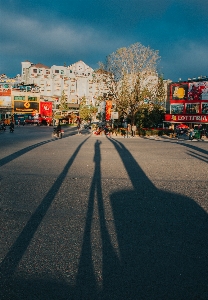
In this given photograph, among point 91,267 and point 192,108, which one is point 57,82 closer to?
point 192,108

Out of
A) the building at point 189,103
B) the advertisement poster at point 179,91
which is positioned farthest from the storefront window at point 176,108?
the advertisement poster at point 179,91

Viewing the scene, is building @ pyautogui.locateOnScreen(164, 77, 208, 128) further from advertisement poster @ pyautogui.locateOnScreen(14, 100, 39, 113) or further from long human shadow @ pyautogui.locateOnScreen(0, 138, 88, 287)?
advertisement poster @ pyautogui.locateOnScreen(14, 100, 39, 113)

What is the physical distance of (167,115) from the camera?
46906 millimetres

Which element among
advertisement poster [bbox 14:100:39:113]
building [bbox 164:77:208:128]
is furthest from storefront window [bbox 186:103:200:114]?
advertisement poster [bbox 14:100:39:113]

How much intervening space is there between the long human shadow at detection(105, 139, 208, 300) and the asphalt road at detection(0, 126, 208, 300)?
0.01 meters

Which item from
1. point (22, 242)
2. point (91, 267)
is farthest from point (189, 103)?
point (91, 267)

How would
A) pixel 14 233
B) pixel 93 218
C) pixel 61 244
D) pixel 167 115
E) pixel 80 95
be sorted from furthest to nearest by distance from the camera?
pixel 80 95, pixel 167 115, pixel 93 218, pixel 14 233, pixel 61 244

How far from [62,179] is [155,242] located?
4330 mm

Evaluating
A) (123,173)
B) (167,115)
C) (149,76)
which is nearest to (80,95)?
(167,115)

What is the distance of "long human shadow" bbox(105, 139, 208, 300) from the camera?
8.66 feet

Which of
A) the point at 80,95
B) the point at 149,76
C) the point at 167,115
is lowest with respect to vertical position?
the point at 167,115

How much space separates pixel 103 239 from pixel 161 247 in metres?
0.84

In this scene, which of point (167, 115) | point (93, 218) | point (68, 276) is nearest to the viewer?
point (68, 276)

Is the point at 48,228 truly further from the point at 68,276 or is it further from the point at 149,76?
the point at 149,76
